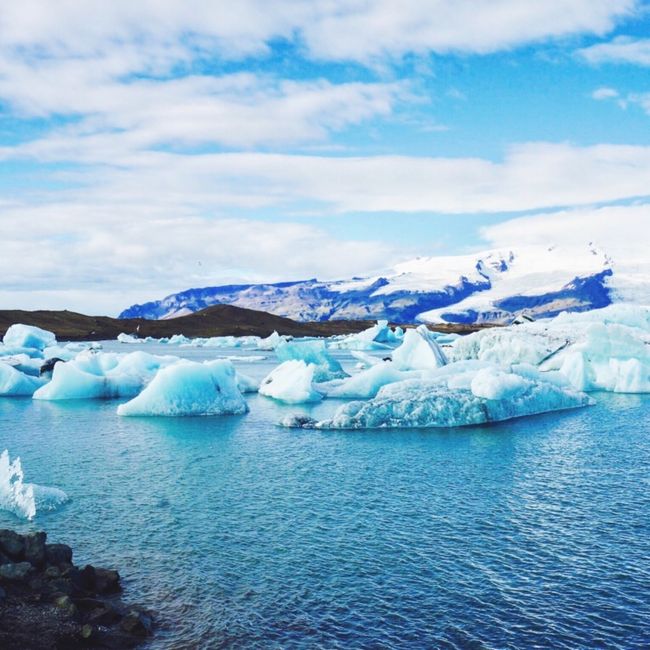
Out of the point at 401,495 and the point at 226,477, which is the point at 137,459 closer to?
the point at 226,477

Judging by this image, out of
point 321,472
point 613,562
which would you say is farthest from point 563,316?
point 613,562

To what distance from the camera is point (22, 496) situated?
1659 cm

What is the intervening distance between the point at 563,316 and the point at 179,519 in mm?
40264

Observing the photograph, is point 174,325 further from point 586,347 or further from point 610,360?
point 610,360

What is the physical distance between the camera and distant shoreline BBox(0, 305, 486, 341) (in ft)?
452

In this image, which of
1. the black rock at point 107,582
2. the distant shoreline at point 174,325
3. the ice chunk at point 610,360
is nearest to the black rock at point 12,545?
the black rock at point 107,582

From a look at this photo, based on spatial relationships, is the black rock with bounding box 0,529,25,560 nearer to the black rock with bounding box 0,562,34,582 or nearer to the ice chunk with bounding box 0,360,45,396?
the black rock with bounding box 0,562,34,582

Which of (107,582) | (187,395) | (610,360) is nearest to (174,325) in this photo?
(610,360)

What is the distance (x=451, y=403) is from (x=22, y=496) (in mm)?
18136

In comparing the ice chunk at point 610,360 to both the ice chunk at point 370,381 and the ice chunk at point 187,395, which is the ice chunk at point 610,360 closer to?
the ice chunk at point 370,381

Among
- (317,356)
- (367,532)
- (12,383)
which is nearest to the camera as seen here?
(367,532)

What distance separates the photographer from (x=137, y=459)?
23078 millimetres

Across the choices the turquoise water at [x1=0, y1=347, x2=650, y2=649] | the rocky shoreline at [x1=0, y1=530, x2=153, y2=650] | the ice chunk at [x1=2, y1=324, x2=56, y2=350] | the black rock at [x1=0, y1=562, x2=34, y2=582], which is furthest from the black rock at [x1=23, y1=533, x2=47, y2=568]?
the ice chunk at [x1=2, y1=324, x2=56, y2=350]

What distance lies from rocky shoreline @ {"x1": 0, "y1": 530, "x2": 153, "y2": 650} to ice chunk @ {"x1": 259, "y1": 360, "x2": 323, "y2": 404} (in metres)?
26.1
